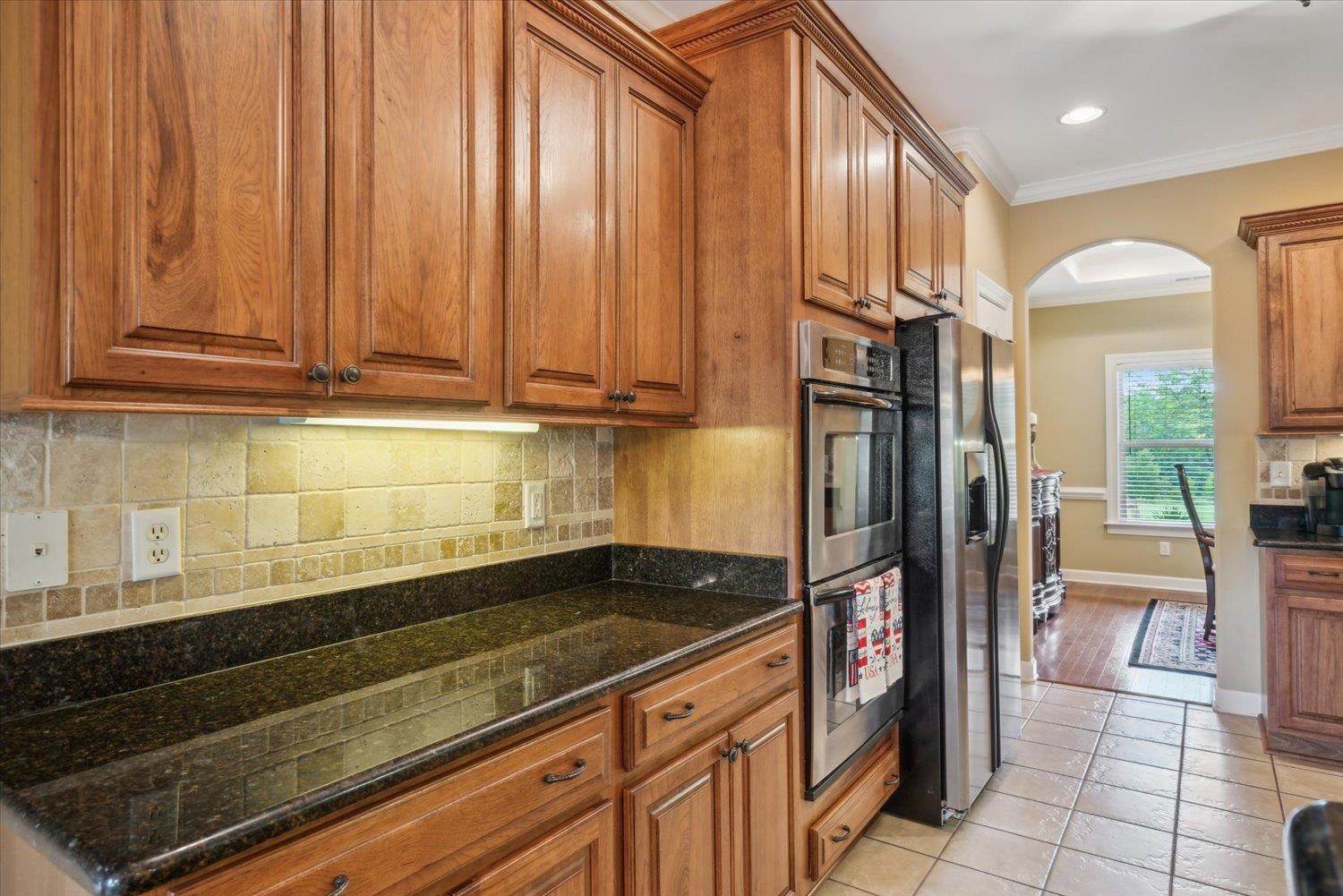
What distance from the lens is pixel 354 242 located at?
4.28 feet

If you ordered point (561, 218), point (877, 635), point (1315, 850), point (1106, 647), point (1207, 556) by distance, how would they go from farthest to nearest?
point (1106, 647), point (1207, 556), point (877, 635), point (561, 218), point (1315, 850)

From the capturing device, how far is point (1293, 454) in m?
3.63

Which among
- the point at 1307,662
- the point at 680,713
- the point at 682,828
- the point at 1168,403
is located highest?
the point at 1168,403

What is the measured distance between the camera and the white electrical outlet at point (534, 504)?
6.88ft

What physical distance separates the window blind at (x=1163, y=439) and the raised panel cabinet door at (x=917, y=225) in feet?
16.0

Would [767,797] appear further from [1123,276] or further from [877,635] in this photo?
[1123,276]

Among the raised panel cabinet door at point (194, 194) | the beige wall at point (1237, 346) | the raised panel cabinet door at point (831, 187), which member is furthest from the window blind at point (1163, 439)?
the raised panel cabinet door at point (194, 194)

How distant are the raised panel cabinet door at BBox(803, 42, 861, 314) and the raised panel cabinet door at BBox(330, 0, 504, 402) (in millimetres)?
967

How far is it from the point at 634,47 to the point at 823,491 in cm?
132

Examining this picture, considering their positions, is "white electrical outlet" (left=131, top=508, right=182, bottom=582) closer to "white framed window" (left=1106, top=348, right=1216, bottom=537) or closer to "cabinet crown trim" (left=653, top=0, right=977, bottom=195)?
"cabinet crown trim" (left=653, top=0, right=977, bottom=195)

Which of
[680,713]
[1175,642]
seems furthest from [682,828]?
[1175,642]

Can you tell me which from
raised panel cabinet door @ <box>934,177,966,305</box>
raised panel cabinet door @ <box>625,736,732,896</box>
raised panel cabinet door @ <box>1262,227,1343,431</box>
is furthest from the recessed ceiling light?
raised panel cabinet door @ <box>625,736,732,896</box>

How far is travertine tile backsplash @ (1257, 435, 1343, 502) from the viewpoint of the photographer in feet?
11.7

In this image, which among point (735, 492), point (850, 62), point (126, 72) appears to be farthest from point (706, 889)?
point (850, 62)
